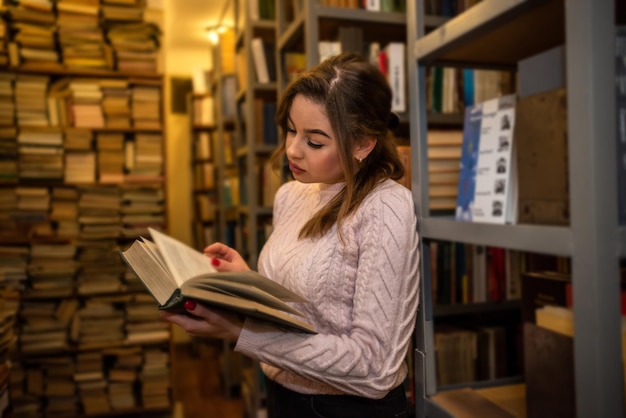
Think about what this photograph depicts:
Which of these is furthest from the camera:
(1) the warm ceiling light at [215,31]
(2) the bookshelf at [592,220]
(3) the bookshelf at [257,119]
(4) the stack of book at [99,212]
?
(1) the warm ceiling light at [215,31]

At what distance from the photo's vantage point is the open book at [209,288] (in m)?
0.70

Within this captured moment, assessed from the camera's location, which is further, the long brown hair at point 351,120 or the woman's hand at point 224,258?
the woman's hand at point 224,258

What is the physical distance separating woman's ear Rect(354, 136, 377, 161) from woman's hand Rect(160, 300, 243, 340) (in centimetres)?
39

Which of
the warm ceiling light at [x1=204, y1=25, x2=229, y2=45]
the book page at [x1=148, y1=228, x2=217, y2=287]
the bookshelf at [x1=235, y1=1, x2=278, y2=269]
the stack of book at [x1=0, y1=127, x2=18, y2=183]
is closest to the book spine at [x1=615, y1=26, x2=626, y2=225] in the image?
the book page at [x1=148, y1=228, x2=217, y2=287]

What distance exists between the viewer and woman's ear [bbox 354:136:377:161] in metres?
0.97

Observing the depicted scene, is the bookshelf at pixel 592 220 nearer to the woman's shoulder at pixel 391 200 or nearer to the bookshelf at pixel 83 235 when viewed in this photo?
the woman's shoulder at pixel 391 200

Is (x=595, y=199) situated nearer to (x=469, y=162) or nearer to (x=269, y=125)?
(x=469, y=162)

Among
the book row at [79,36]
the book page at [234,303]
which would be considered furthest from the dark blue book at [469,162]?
the book row at [79,36]

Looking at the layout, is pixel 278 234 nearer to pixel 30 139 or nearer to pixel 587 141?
pixel 587 141

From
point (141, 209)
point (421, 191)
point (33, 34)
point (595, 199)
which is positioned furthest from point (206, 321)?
point (33, 34)

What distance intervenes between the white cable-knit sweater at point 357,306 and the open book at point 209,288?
0.07 metres

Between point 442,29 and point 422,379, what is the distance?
69cm

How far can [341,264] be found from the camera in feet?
3.03

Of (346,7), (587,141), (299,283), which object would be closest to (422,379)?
(299,283)
